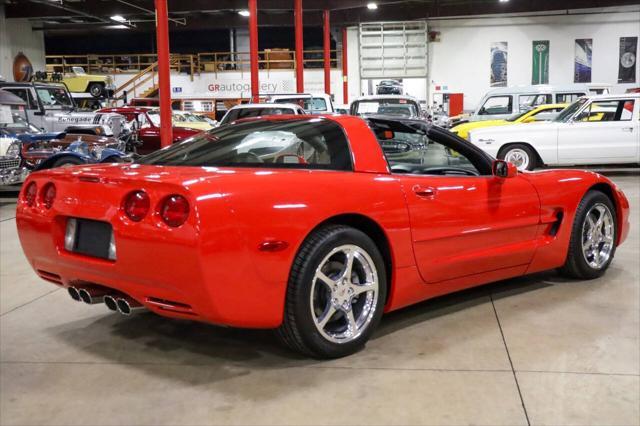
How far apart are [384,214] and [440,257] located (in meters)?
0.52

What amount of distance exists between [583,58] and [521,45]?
9.24 feet

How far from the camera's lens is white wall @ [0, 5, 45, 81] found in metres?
27.4

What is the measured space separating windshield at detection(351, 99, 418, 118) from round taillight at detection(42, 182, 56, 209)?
1133cm

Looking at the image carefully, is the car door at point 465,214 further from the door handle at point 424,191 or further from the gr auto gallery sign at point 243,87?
the gr auto gallery sign at point 243,87

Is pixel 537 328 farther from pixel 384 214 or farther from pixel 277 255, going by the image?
pixel 277 255

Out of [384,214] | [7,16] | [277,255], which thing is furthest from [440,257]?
[7,16]

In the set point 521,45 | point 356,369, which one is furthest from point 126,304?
point 521,45

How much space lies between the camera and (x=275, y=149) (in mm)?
3533

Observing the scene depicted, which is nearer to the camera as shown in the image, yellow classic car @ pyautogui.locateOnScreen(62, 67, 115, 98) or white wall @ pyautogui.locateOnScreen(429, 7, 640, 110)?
yellow classic car @ pyautogui.locateOnScreen(62, 67, 115, 98)

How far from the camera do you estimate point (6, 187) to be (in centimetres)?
1227

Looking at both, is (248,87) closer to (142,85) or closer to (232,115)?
(142,85)

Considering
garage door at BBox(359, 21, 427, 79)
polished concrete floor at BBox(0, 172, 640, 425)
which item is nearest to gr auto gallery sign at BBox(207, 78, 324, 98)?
garage door at BBox(359, 21, 427, 79)

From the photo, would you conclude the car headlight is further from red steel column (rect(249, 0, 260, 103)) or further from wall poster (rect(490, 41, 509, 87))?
wall poster (rect(490, 41, 509, 87))

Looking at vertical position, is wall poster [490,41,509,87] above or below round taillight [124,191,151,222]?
above
